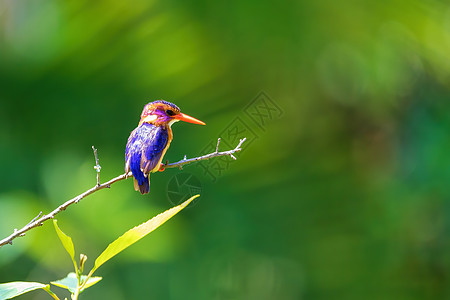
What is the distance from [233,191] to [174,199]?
6.91ft

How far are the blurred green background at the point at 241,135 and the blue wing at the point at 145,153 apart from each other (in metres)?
1.29

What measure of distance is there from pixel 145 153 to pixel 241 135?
1496 mm

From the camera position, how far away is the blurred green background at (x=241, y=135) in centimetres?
240

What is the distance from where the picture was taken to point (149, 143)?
27.7 inches

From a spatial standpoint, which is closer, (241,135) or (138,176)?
(138,176)

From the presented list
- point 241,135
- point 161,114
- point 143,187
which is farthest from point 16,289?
point 241,135

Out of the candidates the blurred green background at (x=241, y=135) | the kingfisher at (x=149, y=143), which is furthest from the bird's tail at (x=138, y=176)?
the blurred green background at (x=241, y=135)

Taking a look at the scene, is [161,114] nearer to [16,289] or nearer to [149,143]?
[149,143]

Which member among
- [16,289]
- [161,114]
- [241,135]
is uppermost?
[241,135]

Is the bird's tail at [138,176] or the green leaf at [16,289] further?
the bird's tail at [138,176]

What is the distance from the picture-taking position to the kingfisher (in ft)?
2.21

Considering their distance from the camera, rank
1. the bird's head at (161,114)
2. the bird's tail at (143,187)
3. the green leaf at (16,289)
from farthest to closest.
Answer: the bird's head at (161,114) < the bird's tail at (143,187) < the green leaf at (16,289)

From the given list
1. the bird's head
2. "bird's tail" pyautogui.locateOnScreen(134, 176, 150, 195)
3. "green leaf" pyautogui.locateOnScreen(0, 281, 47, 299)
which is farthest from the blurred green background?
"green leaf" pyautogui.locateOnScreen(0, 281, 47, 299)

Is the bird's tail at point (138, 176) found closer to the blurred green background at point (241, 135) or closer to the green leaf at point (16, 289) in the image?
the green leaf at point (16, 289)
